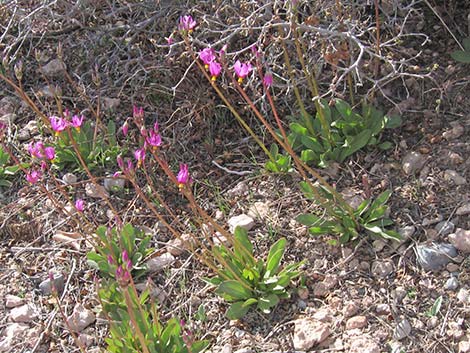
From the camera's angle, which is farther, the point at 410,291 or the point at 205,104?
the point at 205,104

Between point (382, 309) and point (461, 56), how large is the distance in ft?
4.48

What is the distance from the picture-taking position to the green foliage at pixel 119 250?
3109mm

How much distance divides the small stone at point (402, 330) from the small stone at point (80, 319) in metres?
1.20

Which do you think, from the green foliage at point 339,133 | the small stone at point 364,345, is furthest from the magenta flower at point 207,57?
the small stone at point 364,345

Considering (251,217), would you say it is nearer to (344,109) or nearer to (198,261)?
(198,261)

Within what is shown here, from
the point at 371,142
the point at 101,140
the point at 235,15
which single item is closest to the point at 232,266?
the point at 371,142

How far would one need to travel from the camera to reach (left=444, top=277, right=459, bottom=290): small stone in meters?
2.81

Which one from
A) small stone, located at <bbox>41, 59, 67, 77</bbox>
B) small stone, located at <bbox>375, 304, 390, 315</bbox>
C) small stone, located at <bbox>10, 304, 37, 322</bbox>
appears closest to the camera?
small stone, located at <bbox>375, 304, 390, 315</bbox>

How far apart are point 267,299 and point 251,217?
50 centimetres

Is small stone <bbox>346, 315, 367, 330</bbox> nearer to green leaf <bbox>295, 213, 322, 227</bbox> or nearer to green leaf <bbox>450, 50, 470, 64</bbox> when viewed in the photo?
green leaf <bbox>295, 213, 322, 227</bbox>

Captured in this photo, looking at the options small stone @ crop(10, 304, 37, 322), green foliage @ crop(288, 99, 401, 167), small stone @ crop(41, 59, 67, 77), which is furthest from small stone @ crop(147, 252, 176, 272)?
small stone @ crop(41, 59, 67, 77)

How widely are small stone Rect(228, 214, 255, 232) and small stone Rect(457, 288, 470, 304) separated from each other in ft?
3.02

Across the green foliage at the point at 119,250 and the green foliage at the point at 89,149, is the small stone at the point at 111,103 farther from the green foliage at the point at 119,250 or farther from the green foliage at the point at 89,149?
the green foliage at the point at 119,250

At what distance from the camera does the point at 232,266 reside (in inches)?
116
